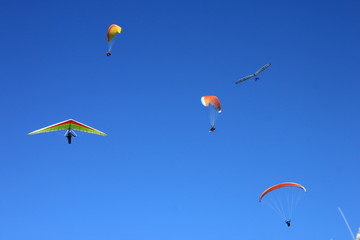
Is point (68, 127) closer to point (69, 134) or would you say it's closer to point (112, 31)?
point (69, 134)

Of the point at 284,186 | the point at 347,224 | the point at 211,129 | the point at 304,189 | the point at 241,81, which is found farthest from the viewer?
the point at 241,81

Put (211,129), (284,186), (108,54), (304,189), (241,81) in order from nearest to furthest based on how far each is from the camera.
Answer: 1. (304,189)
2. (284,186)
3. (211,129)
4. (108,54)
5. (241,81)

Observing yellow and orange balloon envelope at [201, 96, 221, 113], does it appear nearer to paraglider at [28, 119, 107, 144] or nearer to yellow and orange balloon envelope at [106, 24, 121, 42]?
paraglider at [28, 119, 107, 144]

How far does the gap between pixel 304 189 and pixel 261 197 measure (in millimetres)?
3605

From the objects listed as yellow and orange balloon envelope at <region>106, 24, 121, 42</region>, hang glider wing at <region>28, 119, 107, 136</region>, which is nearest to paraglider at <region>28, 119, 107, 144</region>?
hang glider wing at <region>28, 119, 107, 136</region>

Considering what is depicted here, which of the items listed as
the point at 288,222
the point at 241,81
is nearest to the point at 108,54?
the point at 241,81

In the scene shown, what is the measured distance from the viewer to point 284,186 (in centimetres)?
3119

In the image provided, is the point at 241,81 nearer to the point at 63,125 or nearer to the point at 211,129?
the point at 211,129

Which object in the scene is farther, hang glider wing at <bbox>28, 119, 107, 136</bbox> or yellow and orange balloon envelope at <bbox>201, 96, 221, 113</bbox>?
yellow and orange balloon envelope at <bbox>201, 96, 221, 113</bbox>

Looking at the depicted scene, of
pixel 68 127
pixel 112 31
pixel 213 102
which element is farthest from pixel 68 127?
pixel 213 102

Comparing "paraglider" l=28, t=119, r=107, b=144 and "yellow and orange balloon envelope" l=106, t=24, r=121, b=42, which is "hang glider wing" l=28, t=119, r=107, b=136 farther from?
"yellow and orange balloon envelope" l=106, t=24, r=121, b=42

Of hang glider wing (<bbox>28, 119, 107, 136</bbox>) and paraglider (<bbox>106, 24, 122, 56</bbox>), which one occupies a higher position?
paraglider (<bbox>106, 24, 122, 56</bbox>)

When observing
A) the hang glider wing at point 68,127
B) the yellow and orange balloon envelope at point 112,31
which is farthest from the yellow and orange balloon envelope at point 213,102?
the yellow and orange balloon envelope at point 112,31

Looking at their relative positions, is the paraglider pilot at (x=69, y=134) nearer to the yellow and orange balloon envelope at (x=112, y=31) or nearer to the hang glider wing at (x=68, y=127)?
the hang glider wing at (x=68, y=127)
